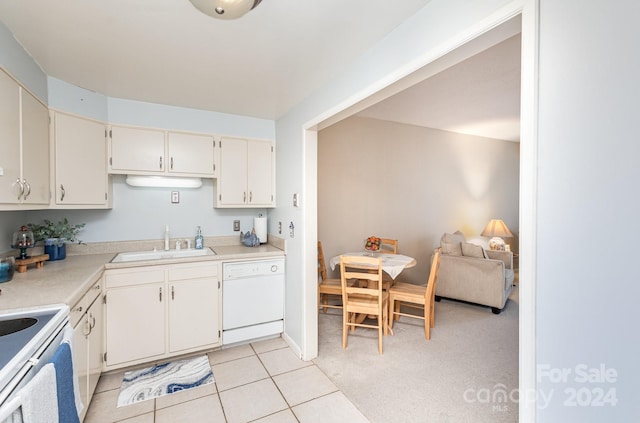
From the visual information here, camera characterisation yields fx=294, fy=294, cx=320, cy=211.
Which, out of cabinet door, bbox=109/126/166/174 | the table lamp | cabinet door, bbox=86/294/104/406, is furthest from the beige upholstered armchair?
cabinet door, bbox=86/294/104/406

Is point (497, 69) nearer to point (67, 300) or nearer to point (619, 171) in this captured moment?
point (619, 171)

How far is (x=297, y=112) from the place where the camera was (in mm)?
2816

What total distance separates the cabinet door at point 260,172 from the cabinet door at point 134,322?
1.28 meters

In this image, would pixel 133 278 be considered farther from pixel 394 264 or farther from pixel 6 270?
pixel 394 264

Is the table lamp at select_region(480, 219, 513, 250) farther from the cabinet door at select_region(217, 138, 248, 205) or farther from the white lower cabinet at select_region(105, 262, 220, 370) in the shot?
the white lower cabinet at select_region(105, 262, 220, 370)

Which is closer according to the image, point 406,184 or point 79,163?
point 79,163

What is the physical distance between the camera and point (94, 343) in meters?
2.10

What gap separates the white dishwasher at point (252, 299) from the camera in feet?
9.29

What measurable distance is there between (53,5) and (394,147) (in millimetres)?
3996

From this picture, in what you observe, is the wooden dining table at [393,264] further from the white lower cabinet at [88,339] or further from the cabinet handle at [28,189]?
the cabinet handle at [28,189]

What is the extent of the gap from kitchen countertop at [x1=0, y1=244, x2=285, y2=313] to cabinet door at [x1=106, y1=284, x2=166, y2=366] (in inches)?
9.3

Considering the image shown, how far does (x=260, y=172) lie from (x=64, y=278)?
190 centimetres

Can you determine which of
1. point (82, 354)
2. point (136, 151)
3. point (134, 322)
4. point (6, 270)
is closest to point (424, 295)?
point (134, 322)

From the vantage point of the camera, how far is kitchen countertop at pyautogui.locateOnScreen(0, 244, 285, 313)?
1.52 m
